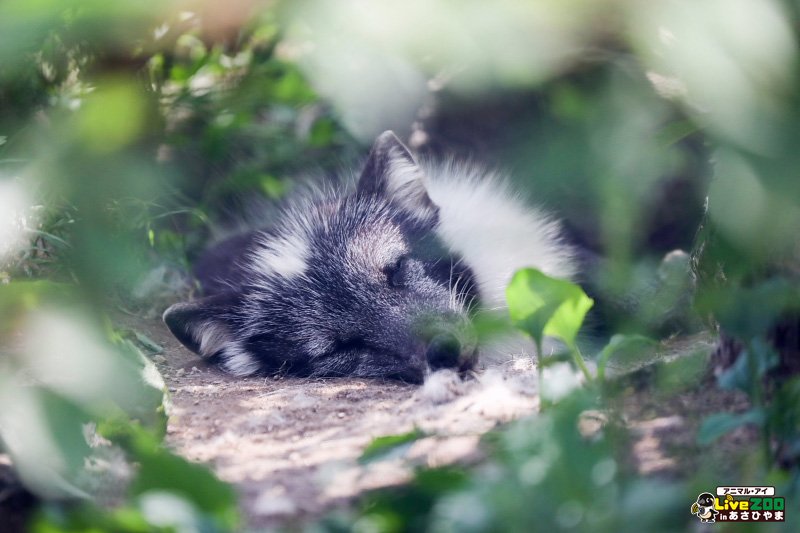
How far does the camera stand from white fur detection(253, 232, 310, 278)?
127 inches

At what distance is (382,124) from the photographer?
10.1 ft

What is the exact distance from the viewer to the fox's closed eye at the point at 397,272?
299cm

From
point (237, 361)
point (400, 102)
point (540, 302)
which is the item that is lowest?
point (237, 361)

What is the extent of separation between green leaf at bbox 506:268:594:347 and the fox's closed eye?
1420 millimetres

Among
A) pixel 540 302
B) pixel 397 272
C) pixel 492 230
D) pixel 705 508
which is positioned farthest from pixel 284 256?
pixel 705 508

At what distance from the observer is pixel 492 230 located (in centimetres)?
345

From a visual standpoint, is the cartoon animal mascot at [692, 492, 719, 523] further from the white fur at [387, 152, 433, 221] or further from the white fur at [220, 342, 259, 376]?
the white fur at [387, 152, 433, 221]

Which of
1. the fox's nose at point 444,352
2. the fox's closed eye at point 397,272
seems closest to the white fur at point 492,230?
the fox's closed eye at point 397,272

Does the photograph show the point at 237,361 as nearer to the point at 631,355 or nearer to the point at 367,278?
the point at 367,278

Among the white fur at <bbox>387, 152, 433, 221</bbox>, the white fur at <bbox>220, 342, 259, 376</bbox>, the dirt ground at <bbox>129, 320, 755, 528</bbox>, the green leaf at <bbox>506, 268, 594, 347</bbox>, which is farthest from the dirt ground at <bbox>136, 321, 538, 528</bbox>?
the white fur at <bbox>387, 152, 433, 221</bbox>

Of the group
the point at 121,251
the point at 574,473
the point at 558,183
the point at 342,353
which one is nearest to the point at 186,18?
the point at 121,251

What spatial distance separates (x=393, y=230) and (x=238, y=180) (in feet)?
2.31

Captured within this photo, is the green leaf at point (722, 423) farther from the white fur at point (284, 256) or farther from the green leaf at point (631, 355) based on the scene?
the white fur at point (284, 256)

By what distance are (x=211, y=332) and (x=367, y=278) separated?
662mm
